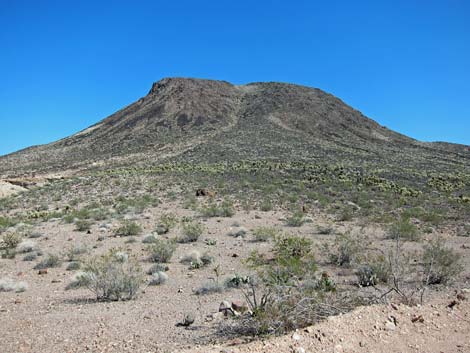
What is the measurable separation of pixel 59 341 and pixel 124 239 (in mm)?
7968

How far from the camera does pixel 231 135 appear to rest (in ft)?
195

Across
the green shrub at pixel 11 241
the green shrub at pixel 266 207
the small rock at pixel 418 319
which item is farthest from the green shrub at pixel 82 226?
the small rock at pixel 418 319

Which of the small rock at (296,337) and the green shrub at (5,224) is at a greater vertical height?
the green shrub at (5,224)

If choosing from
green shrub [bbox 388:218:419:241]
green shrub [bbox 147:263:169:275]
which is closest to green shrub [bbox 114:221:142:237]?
green shrub [bbox 147:263:169:275]

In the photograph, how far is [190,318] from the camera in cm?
643

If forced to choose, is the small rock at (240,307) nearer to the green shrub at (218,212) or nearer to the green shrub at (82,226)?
the green shrub at (82,226)

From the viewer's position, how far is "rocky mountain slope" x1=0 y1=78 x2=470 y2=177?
48.1m

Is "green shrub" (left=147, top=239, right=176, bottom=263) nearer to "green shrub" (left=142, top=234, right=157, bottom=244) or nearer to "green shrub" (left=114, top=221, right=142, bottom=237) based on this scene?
"green shrub" (left=142, top=234, right=157, bottom=244)

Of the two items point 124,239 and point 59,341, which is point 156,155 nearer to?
point 124,239

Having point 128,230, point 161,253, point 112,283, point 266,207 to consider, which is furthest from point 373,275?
point 266,207

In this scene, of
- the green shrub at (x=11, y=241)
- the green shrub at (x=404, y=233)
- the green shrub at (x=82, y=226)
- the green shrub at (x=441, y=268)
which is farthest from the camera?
the green shrub at (x=82, y=226)

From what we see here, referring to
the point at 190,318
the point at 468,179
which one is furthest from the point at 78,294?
the point at 468,179

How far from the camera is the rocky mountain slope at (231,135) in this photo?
4812 cm

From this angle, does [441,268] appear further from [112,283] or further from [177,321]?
[112,283]
